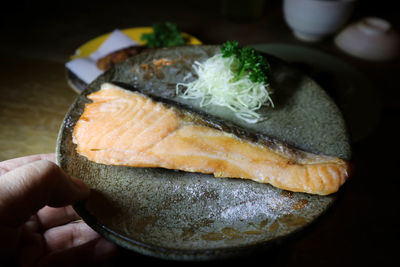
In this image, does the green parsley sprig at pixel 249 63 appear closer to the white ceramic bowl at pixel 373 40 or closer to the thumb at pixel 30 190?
the thumb at pixel 30 190

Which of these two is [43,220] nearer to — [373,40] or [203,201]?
[203,201]

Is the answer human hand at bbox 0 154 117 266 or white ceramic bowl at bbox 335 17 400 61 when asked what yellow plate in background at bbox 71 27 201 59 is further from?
white ceramic bowl at bbox 335 17 400 61

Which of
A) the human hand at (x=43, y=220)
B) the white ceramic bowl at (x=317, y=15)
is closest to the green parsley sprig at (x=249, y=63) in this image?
the human hand at (x=43, y=220)

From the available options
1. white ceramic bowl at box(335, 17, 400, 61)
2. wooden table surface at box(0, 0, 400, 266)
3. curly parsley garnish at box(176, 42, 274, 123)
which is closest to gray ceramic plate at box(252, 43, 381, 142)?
wooden table surface at box(0, 0, 400, 266)

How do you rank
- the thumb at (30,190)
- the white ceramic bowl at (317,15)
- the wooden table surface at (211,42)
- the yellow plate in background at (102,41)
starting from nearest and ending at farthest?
the thumb at (30,190) < the wooden table surface at (211,42) < the yellow plate in background at (102,41) < the white ceramic bowl at (317,15)

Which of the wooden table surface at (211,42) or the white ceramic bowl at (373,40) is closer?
the wooden table surface at (211,42)

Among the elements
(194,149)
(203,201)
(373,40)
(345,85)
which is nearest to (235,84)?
(194,149)
